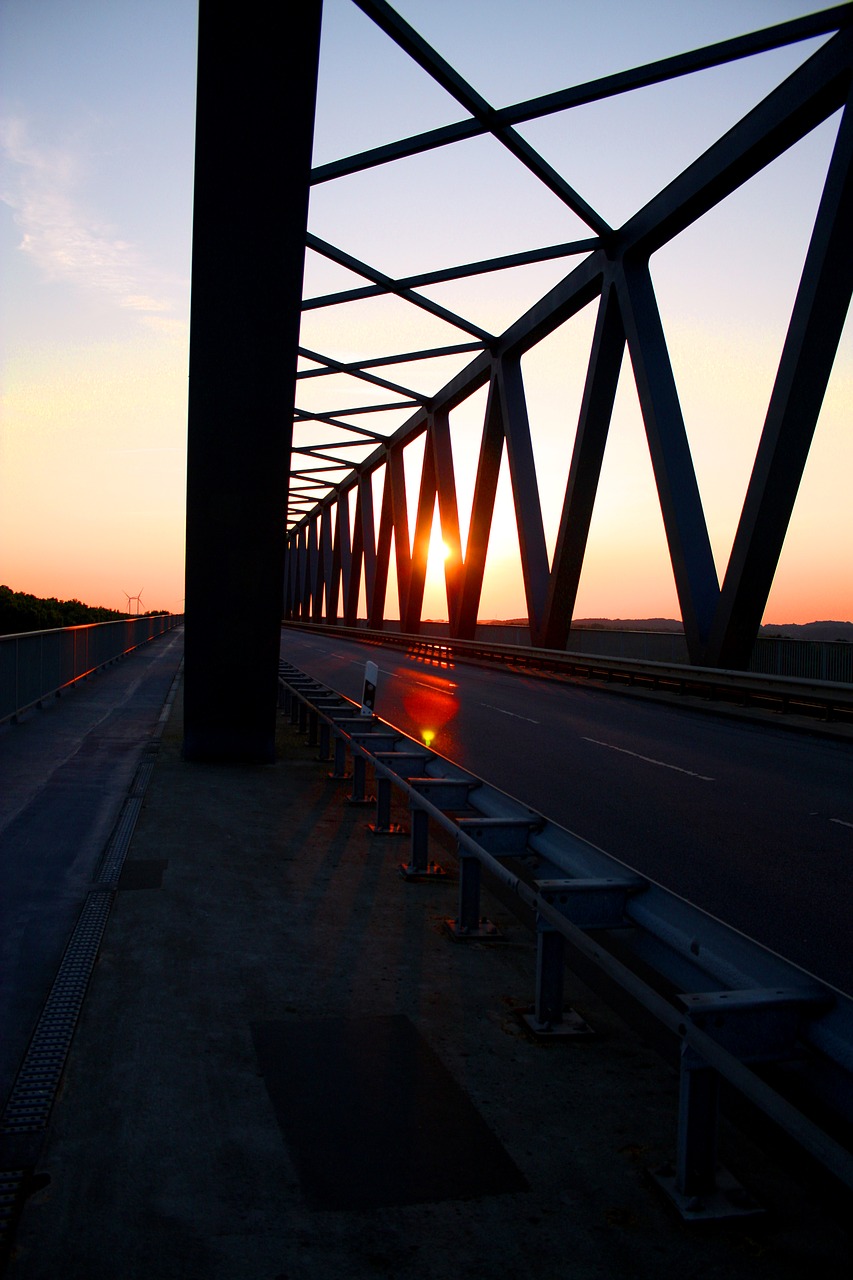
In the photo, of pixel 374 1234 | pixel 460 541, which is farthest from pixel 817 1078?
pixel 460 541

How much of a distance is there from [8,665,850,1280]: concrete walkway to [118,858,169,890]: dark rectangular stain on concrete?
0.49 meters

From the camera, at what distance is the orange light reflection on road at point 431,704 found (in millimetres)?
16094

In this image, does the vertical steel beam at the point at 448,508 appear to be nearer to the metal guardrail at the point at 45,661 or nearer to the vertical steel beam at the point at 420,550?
the vertical steel beam at the point at 420,550

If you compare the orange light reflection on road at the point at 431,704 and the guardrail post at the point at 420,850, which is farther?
the orange light reflection on road at the point at 431,704

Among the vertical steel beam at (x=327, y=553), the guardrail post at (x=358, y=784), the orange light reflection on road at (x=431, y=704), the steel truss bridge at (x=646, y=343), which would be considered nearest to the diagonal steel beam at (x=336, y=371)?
the steel truss bridge at (x=646, y=343)

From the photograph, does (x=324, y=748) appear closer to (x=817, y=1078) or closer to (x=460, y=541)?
(x=817, y=1078)

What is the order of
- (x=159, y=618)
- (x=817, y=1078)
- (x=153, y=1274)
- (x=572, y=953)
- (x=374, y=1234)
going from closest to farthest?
1. (x=153, y=1274)
2. (x=374, y=1234)
3. (x=817, y=1078)
4. (x=572, y=953)
5. (x=159, y=618)

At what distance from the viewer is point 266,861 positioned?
299 inches

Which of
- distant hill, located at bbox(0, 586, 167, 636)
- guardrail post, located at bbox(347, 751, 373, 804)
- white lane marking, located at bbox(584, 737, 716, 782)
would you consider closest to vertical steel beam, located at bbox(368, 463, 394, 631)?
distant hill, located at bbox(0, 586, 167, 636)

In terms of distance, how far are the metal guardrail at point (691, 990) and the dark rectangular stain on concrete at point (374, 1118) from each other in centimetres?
62

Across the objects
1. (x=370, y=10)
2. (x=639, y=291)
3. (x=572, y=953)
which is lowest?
(x=572, y=953)

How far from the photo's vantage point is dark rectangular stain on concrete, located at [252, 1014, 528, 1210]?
10.7 ft

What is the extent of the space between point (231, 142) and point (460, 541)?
31989mm

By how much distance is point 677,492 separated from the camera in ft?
69.4
